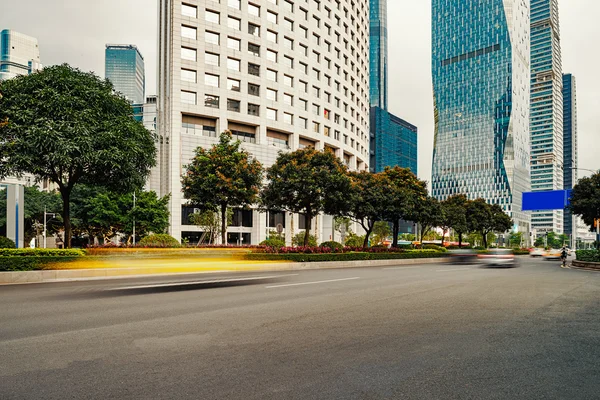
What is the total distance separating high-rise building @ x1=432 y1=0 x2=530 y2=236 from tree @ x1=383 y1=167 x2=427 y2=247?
132655 millimetres

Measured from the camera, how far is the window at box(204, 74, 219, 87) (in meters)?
48.5

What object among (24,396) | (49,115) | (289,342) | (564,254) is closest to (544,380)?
(289,342)

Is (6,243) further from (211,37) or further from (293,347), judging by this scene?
(211,37)

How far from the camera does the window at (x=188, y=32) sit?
4747 cm

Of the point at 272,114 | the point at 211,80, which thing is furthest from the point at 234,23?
the point at 272,114

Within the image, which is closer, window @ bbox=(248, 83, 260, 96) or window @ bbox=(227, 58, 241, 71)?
window @ bbox=(227, 58, 241, 71)

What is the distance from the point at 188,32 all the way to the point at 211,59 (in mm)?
3918

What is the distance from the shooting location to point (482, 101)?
537ft

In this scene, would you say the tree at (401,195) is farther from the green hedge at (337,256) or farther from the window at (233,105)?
the window at (233,105)

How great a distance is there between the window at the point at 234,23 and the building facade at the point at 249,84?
0.13 metres

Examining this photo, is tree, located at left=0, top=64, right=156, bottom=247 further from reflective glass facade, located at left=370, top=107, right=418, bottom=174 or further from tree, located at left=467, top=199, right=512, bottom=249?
reflective glass facade, located at left=370, top=107, right=418, bottom=174

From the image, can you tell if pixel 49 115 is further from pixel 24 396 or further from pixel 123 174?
pixel 24 396

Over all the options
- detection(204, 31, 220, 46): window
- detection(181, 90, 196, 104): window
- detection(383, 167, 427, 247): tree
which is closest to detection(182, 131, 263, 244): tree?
detection(383, 167, 427, 247): tree

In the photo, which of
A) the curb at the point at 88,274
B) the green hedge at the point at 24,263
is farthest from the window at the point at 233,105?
the green hedge at the point at 24,263
